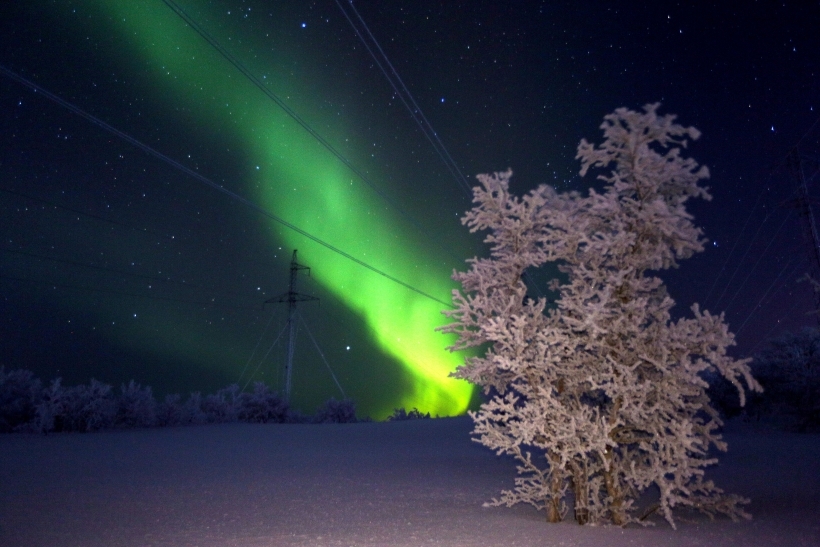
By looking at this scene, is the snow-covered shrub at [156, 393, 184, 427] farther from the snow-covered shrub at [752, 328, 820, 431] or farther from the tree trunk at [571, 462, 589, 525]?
the snow-covered shrub at [752, 328, 820, 431]

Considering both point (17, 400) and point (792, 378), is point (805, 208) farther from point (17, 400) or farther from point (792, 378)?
point (17, 400)

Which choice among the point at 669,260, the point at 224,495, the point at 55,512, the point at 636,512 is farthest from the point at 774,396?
the point at 55,512

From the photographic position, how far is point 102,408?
2150cm

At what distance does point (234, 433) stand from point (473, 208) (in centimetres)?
1787

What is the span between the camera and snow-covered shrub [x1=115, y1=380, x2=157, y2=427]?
23.8 meters

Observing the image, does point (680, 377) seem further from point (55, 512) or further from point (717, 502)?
point (55, 512)

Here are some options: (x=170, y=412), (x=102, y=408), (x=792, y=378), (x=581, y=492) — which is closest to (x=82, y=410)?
(x=102, y=408)

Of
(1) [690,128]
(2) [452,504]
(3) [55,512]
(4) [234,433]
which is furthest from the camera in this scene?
(4) [234,433]

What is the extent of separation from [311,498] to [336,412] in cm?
2738

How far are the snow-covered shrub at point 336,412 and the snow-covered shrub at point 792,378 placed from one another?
22.9 m

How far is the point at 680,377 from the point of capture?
20.6 feet

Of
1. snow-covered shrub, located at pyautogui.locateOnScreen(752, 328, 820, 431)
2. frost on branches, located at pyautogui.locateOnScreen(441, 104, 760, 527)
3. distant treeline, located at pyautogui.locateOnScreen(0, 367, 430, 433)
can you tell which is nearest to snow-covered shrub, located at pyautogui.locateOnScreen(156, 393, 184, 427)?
distant treeline, located at pyautogui.locateOnScreen(0, 367, 430, 433)

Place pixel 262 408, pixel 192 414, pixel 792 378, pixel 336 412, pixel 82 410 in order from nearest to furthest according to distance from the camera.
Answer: pixel 82 410
pixel 792 378
pixel 192 414
pixel 262 408
pixel 336 412

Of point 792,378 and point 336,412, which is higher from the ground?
point 792,378
